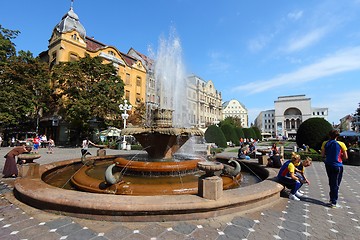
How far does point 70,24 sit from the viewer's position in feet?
119

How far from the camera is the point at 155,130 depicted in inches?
336

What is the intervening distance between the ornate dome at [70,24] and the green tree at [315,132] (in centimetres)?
3865

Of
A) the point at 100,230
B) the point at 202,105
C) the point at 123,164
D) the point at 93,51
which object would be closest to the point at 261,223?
the point at 100,230

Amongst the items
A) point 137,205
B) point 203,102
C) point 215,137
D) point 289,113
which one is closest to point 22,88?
point 215,137

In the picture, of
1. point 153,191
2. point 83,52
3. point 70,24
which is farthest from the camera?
point 70,24

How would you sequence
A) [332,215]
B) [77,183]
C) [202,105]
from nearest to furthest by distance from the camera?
[332,215] < [77,183] < [202,105]

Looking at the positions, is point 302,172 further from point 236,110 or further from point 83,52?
point 236,110

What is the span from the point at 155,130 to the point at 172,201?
15.0 ft

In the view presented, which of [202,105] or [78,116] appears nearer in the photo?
[78,116]

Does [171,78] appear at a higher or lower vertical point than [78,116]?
higher

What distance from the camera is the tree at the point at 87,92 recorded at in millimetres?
26516

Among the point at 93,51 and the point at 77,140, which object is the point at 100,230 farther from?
the point at 93,51

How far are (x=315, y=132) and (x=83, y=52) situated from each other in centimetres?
3743

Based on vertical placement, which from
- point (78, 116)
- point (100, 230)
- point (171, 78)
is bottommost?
point (100, 230)
